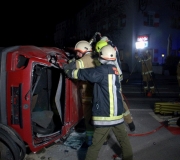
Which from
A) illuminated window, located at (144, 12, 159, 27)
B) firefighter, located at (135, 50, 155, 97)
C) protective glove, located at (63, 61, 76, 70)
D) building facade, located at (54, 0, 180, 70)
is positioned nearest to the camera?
protective glove, located at (63, 61, 76, 70)

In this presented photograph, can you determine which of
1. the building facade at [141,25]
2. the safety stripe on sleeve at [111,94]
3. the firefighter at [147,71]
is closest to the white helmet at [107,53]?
the safety stripe on sleeve at [111,94]

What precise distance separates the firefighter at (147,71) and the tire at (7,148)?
7.04m

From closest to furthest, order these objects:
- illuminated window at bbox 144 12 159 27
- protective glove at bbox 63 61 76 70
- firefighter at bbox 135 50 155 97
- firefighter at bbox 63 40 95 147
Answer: protective glove at bbox 63 61 76 70, firefighter at bbox 63 40 95 147, firefighter at bbox 135 50 155 97, illuminated window at bbox 144 12 159 27

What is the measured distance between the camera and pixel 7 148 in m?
3.30

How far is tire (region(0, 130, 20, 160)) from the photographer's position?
125 inches

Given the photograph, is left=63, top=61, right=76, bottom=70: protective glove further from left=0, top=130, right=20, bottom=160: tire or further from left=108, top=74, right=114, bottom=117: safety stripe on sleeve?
left=0, top=130, right=20, bottom=160: tire

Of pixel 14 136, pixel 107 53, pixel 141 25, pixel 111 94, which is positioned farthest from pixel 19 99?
pixel 141 25

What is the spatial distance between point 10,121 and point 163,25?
84.8 feet

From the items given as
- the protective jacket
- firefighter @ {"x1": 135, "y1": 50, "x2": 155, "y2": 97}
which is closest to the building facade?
firefighter @ {"x1": 135, "y1": 50, "x2": 155, "y2": 97}

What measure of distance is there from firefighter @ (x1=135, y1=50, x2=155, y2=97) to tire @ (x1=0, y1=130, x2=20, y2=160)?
23.1 ft

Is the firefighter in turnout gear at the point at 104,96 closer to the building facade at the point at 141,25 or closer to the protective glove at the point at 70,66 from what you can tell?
the protective glove at the point at 70,66

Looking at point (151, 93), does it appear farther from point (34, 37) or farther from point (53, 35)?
point (53, 35)

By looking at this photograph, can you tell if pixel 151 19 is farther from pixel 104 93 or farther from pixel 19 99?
pixel 19 99

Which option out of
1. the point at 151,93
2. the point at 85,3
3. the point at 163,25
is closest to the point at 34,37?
the point at 85,3
